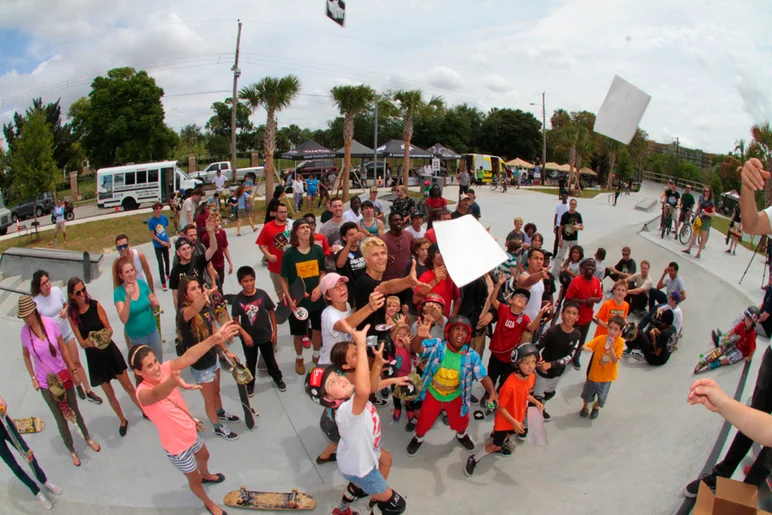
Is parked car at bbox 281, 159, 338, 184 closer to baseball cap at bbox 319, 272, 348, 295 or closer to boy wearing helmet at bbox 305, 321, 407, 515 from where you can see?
baseball cap at bbox 319, 272, 348, 295

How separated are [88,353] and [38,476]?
994 millimetres

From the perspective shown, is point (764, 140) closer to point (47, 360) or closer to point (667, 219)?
point (667, 219)

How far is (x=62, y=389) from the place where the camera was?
3613 millimetres

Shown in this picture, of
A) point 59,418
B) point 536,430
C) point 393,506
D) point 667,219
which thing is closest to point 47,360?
point 59,418

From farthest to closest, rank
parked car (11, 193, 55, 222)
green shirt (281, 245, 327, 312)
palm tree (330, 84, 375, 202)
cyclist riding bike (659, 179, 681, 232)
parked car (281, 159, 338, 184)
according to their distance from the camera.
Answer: parked car (281, 159, 338, 184) → parked car (11, 193, 55, 222) → palm tree (330, 84, 375, 202) → cyclist riding bike (659, 179, 681, 232) → green shirt (281, 245, 327, 312)

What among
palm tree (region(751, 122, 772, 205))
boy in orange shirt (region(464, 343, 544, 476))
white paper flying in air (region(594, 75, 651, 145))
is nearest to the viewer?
boy in orange shirt (region(464, 343, 544, 476))

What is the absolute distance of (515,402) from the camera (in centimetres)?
349

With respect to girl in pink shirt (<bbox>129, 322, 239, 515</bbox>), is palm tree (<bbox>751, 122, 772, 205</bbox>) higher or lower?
higher

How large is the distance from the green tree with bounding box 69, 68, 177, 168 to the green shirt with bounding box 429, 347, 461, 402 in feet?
141

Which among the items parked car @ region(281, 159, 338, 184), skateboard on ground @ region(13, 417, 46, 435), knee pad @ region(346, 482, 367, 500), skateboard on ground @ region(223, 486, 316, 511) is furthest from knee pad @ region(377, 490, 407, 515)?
parked car @ region(281, 159, 338, 184)

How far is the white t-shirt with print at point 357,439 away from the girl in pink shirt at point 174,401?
2.97 feet

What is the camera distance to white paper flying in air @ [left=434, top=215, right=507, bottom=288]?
3809 mm

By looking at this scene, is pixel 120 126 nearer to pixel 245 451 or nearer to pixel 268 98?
pixel 268 98

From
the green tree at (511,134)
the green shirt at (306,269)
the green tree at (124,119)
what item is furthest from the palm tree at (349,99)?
the green tree at (511,134)
